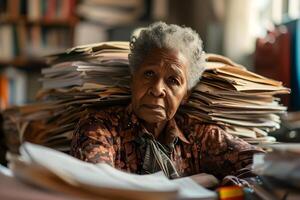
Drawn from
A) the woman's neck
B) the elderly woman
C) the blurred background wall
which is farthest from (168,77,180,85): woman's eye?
the blurred background wall

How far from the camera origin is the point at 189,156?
135cm

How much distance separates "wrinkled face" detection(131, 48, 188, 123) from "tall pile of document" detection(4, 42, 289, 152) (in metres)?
0.13

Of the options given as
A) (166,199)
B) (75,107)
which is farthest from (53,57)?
(166,199)

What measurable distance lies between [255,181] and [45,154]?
438mm

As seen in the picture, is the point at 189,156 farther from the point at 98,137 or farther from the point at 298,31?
the point at 298,31

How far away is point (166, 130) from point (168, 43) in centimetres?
22

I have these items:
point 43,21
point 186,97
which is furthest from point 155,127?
point 43,21

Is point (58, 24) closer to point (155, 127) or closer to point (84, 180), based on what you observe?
point (155, 127)

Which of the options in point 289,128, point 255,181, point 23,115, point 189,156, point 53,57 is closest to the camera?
point 255,181

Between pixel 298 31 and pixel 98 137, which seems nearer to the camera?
pixel 98 137

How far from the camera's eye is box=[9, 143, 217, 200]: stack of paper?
0.77m

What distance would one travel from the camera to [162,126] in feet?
4.40

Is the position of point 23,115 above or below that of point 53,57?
below

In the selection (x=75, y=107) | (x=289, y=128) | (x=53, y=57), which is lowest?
(x=289, y=128)
